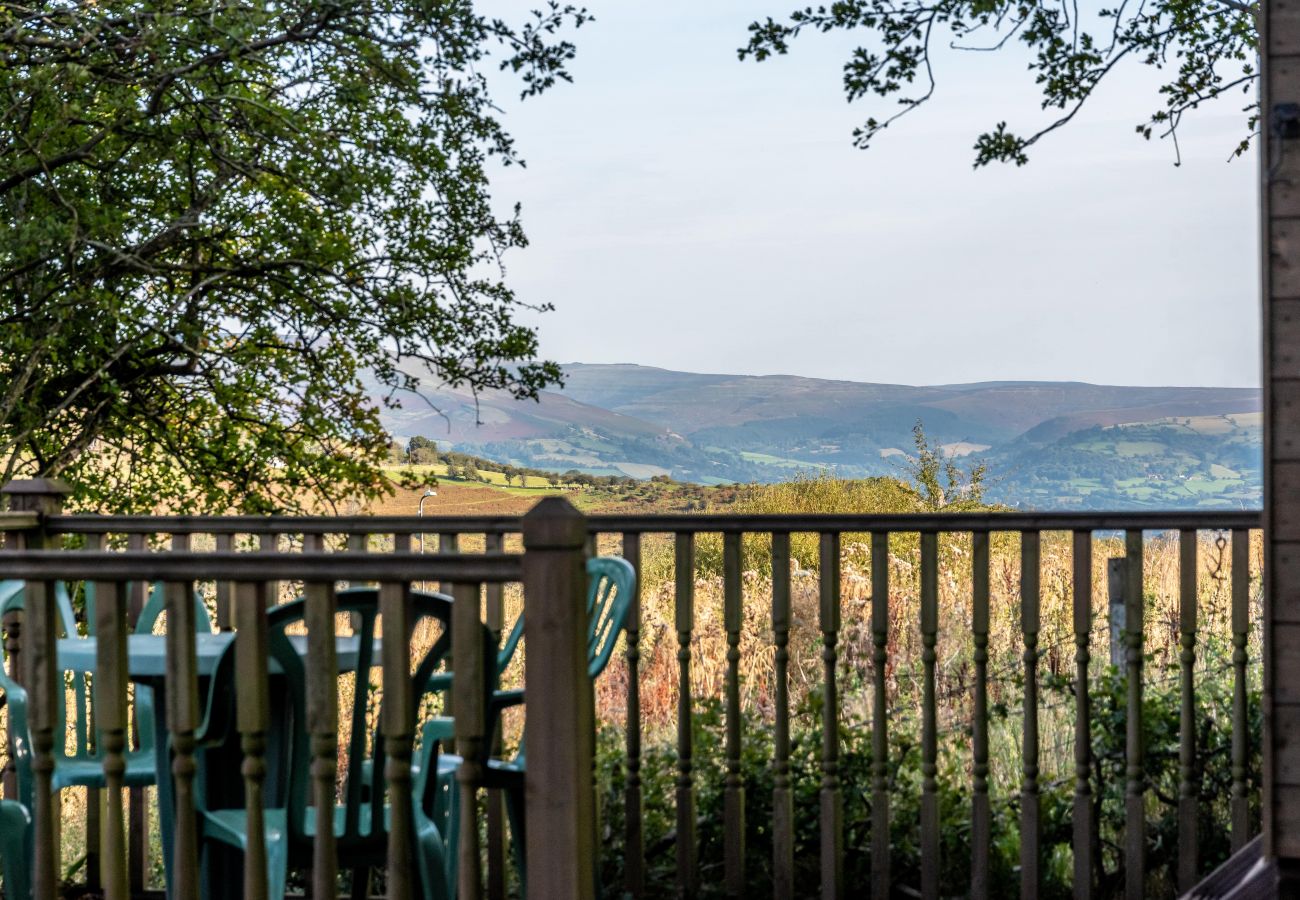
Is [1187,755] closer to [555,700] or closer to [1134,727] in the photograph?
[1134,727]

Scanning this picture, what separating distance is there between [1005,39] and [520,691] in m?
4.30

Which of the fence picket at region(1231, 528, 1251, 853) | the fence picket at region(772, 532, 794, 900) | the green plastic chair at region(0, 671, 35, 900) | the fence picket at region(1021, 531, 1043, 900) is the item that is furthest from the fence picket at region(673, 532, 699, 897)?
the green plastic chair at region(0, 671, 35, 900)

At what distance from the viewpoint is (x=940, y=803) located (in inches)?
150

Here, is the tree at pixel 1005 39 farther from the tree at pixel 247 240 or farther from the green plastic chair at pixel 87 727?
the green plastic chair at pixel 87 727

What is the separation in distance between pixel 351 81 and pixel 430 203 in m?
1.29

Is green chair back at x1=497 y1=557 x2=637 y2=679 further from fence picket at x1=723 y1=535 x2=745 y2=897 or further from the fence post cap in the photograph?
the fence post cap

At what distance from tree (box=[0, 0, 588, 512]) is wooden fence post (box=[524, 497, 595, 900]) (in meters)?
4.44

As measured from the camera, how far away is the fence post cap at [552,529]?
1808mm

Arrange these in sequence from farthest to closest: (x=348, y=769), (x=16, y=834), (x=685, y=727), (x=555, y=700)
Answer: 1. (x=685, y=727)
2. (x=16, y=834)
3. (x=348, y=769)
4. (x=555, y=700)

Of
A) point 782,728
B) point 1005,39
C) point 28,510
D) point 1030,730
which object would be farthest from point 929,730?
point 1005,39

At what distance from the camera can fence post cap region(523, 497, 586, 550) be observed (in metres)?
1.81

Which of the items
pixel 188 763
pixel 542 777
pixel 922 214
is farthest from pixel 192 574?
pixel 922 214

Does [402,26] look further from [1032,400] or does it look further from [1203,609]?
[1032,400]

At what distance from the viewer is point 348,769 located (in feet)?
7.83
